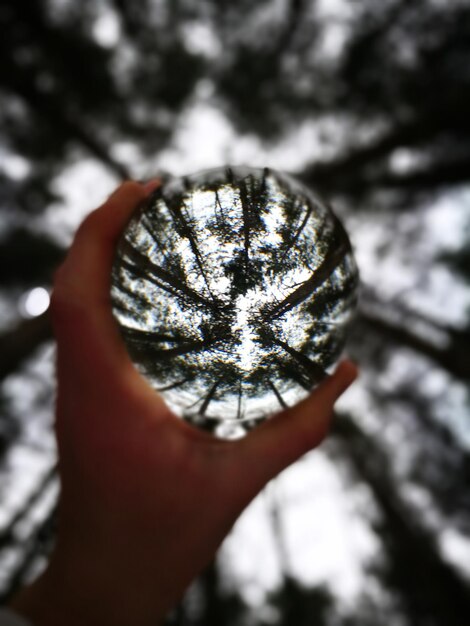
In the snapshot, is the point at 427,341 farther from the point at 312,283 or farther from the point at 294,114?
the point at 312,283

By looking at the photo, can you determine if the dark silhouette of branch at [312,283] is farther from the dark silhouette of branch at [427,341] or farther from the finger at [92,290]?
the dark silhouette of branch at [427,341]

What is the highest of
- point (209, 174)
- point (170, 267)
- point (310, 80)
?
point (310, 80)

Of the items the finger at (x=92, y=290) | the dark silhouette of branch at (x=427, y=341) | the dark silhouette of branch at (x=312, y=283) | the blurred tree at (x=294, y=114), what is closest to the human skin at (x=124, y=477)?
the finger at (x=92, y=290)

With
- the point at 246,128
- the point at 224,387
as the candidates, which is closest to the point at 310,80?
the point at 246,128

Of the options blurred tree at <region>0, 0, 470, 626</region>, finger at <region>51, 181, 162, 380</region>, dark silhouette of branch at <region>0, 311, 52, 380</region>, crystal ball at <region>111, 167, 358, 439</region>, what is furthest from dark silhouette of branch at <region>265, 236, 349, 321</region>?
dark silhouette of branch at <region>0, 311, 52, 380</region>

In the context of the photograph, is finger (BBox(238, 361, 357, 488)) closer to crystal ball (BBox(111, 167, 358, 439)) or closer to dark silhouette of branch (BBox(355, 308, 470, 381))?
crystal ball (BBox(111, 167, 358, 439))

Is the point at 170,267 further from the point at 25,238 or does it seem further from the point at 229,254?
the point at 25,238
